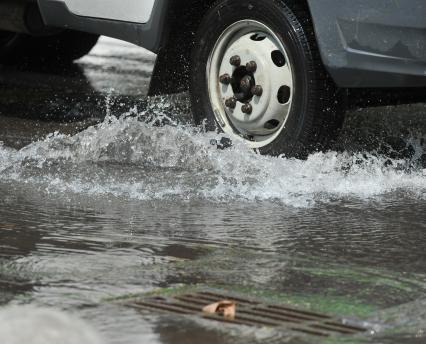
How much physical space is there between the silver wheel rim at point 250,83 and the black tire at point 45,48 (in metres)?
3.86

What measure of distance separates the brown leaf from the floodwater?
0.10 meters

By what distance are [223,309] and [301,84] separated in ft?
8.26

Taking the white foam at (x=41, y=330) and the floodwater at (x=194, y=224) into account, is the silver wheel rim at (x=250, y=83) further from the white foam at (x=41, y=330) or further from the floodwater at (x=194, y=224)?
the white foam at (x=41, y=330)

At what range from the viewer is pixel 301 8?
6570mm

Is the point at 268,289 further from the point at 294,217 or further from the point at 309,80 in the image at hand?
the point at 309,80

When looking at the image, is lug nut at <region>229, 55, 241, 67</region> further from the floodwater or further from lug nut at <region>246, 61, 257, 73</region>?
the floodwater

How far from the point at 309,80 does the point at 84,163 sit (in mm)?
1324

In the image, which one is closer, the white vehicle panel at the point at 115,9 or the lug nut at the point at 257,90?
the lug nut at the point at 257,90

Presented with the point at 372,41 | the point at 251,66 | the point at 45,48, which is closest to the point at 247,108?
the point at 251,66

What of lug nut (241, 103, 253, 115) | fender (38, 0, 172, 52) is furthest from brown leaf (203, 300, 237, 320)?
fender (38, 0, 172, 52)

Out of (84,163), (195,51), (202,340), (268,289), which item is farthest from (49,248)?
(195,51)

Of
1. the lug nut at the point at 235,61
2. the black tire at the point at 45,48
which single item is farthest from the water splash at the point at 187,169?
the black tire at the point at 45,48

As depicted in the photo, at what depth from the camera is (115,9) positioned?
717 cm

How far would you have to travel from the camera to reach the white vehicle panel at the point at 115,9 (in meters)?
7.04
